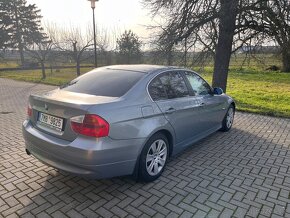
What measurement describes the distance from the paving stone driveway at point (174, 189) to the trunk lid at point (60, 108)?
809mm

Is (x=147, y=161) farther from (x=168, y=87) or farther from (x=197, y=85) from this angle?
(x=197, y=85)

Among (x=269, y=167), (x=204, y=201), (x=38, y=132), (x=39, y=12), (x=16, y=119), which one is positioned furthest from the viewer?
(x=39, y=12)

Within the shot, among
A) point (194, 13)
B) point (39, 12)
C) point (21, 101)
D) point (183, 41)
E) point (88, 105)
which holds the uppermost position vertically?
point (39, 12)

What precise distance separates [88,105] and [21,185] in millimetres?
1590

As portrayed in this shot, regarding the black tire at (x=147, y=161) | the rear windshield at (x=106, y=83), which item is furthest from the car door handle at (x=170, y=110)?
the rear windshield at (x=106, y=83)

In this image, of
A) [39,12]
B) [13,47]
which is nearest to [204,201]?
[13,47]

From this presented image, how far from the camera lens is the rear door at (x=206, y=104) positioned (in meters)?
4.57

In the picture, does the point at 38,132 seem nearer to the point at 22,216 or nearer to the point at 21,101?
the point at 22,216

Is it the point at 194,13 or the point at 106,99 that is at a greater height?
the point at 194,13

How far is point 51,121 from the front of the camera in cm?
321

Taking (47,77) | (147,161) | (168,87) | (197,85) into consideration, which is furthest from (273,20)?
(47,77)

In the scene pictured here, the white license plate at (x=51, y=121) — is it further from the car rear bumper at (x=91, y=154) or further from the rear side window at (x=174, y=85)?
the rear side window at (x=174, y=85)

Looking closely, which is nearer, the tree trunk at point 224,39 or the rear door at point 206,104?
the rear door at point 206,104

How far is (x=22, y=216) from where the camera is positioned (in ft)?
9.18
